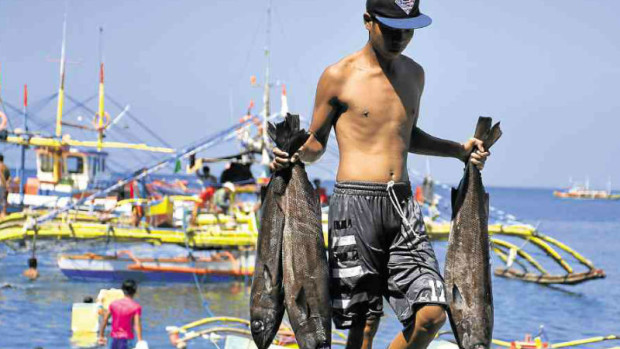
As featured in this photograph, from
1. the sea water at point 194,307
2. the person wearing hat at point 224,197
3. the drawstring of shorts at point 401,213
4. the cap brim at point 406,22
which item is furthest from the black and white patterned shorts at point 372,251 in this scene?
the person wearing hat at point 224,197

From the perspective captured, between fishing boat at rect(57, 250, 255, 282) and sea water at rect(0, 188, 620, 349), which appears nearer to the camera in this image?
sea water at rect(0, 188, 620, 349)

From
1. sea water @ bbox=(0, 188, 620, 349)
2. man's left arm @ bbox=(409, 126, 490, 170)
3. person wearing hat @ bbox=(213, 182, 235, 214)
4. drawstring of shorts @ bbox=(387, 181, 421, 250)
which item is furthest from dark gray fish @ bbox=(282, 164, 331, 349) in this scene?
person wearing hat @ bbox=(213, 182, 235, 214)

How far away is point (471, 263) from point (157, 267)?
22.9 metres

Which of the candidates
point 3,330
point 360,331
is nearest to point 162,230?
point 3,330

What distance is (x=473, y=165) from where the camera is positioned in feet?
18.3

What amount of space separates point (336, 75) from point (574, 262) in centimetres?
3867

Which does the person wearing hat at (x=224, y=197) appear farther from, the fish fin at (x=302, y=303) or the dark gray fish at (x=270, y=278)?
the fish fin at (x=302, y=303)

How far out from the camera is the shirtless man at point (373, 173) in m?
5.43

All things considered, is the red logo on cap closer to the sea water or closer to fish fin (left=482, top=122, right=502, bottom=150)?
fish fin (left=482, top=122, right=502, bottom=150)

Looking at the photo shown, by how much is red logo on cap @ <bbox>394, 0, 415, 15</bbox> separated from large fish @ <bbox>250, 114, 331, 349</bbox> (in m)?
0.82

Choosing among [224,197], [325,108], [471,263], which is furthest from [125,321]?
[224,197]

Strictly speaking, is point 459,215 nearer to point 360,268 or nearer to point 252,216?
point 360,268

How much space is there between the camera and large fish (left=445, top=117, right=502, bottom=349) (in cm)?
539

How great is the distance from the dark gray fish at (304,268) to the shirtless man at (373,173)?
0.19m
